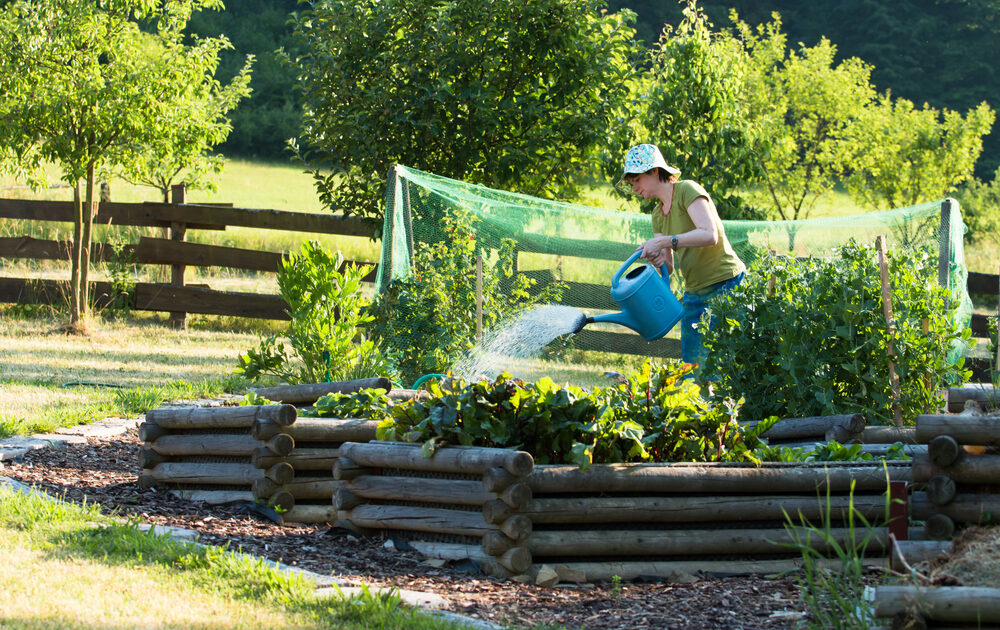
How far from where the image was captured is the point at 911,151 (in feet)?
66.1

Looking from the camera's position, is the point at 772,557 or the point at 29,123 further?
the point at 29,123

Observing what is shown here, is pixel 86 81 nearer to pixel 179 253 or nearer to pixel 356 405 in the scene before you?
pixel 179 253

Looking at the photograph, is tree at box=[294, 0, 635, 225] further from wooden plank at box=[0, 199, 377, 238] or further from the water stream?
wooden plank at box=[0, 199, 377, 238]

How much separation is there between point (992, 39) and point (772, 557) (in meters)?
43.3

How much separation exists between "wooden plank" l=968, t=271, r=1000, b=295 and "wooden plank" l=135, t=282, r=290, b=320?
24.7 feet

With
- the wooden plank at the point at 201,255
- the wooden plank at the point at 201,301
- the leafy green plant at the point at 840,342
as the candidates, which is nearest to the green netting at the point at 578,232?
the leafy green plant at the point at 840,342

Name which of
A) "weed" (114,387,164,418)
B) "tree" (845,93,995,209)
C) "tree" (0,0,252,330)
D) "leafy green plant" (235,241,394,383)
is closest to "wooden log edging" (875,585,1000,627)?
"leafy green plant" (235,241,394,383)

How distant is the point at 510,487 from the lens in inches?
138

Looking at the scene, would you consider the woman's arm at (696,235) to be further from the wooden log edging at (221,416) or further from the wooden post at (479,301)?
the wooden log edging at (221,416)

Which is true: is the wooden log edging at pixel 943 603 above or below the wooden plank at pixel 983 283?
below

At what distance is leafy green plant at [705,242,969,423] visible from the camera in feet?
16.7

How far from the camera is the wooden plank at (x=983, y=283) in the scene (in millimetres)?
10092

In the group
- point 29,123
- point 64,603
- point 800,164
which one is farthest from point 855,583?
point 800,164

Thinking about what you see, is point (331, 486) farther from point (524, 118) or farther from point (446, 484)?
point (524, 118)
